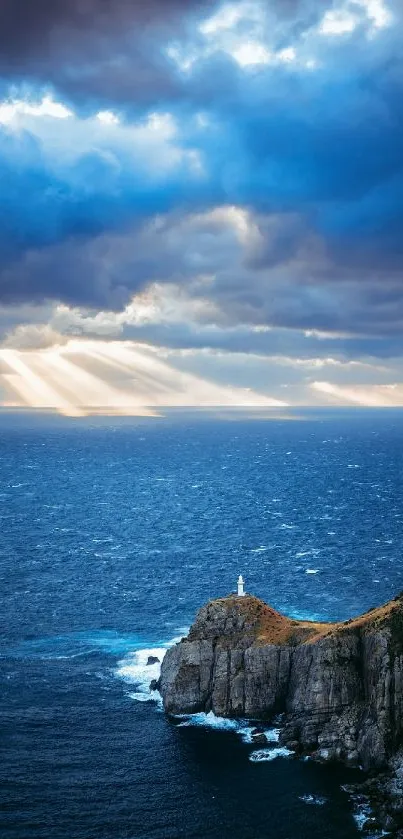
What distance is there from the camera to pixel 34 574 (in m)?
157

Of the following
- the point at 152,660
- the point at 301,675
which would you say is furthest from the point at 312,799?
the point at 152,660

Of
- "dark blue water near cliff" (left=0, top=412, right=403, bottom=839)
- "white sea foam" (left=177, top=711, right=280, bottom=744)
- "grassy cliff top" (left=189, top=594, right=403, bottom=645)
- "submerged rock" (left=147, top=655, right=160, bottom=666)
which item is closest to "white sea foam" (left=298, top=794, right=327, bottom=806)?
"dark blue water near cliff" (left=0, top=412, right=403, bottom=839)

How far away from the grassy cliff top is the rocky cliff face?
0.13 metres

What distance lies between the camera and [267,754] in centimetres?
8706

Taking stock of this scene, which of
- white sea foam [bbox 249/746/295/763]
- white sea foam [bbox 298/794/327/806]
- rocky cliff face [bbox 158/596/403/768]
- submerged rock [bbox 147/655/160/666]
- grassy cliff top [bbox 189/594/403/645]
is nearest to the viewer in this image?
white sea foam [bbox 298/794/327/806]

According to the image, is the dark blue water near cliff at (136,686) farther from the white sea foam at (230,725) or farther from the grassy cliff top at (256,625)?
the grassy cliff top at (256,625)

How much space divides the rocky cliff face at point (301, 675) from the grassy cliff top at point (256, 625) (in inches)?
5.2

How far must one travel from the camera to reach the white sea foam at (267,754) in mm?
86375

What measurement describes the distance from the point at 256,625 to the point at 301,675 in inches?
392

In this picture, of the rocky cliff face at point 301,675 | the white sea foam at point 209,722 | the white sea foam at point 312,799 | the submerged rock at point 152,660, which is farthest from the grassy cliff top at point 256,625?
the white sea foam at point 312,799

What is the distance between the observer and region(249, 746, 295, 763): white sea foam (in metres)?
86.4

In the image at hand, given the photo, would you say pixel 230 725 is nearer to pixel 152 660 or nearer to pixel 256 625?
pixel 256 625

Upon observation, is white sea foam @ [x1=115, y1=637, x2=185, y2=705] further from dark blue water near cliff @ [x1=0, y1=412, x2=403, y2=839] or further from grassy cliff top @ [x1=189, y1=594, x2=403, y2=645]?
grassy cliff top @ [x1=189, y1=594, x2=403, y2=645]

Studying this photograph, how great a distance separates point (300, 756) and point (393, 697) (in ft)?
41.4
